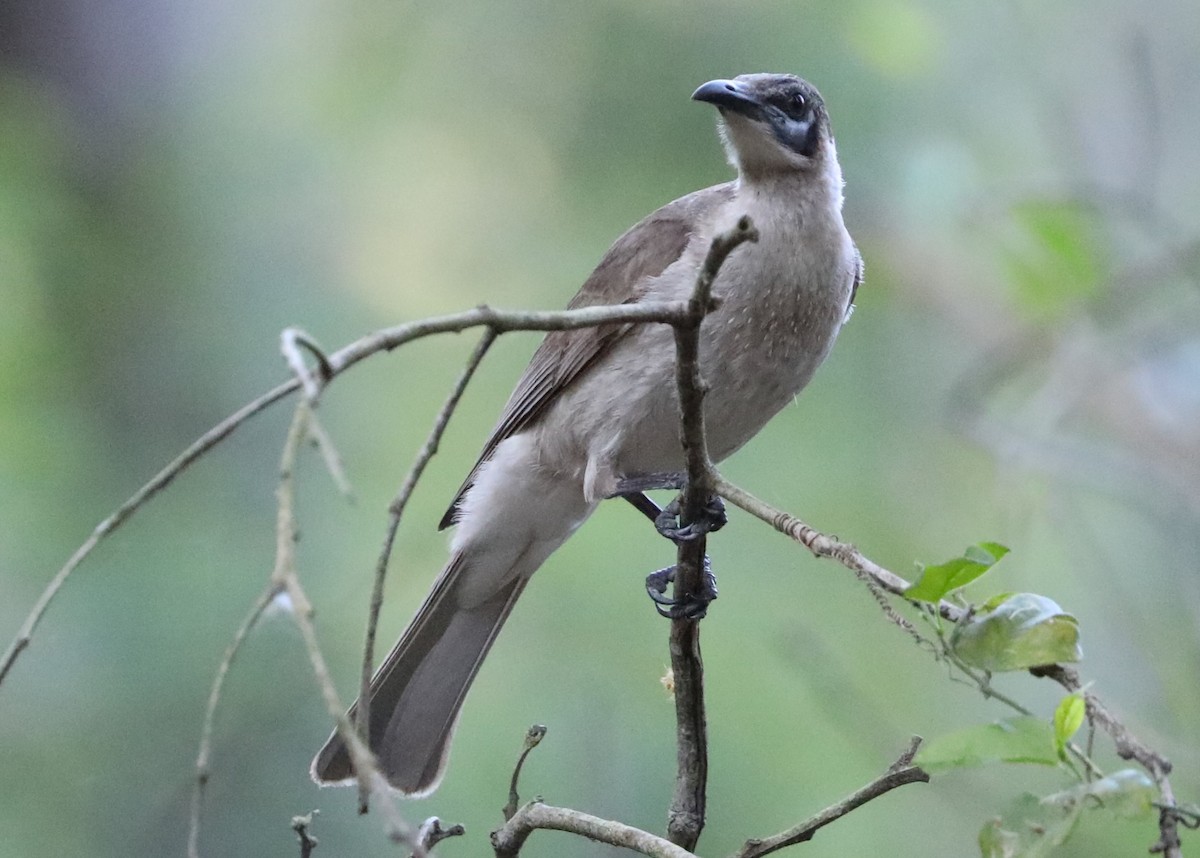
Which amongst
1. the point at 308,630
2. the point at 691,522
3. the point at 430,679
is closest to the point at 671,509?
the point at 691,522

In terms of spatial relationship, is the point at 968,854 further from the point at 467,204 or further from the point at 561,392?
the point at 467,204

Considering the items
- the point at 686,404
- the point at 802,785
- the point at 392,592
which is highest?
the point at 686,404

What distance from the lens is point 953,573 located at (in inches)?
60.4

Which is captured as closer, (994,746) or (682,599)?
(994,746)

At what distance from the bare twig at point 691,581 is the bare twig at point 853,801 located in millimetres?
247

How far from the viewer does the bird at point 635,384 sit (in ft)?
10.2

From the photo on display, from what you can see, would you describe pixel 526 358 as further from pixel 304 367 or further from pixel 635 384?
pixel 304 367

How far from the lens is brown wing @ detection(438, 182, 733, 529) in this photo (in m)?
3.36

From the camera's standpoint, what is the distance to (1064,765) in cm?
149

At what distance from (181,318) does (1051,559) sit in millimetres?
3829

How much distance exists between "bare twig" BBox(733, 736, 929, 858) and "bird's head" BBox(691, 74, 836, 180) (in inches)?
64.2

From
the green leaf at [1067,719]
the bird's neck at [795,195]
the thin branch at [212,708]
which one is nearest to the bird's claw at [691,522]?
the bird's neck at [795,195]

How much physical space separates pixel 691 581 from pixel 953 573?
46.8 inches

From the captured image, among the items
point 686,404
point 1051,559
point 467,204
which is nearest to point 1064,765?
point 686,404
